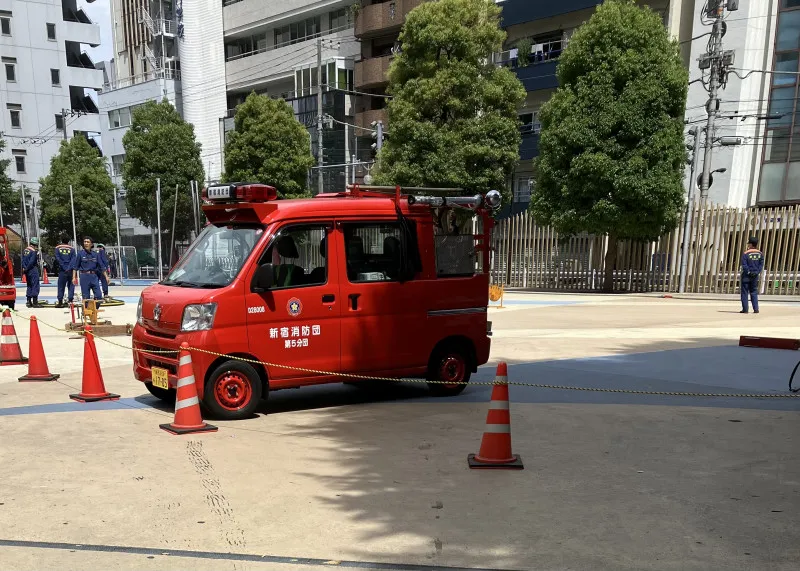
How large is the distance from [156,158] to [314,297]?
36668 millimetres

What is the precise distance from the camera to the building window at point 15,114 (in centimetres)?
5881

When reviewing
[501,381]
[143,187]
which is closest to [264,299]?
[501,381]

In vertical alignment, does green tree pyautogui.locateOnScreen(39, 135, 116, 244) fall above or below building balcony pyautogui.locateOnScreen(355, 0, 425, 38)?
below

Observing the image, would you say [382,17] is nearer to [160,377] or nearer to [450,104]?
[450,104]

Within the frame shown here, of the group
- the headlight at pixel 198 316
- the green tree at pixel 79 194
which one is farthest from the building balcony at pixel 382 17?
the headlight at pixel 198 316

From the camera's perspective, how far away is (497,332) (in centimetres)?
1408

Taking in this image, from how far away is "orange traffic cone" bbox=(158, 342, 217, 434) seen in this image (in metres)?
6.29

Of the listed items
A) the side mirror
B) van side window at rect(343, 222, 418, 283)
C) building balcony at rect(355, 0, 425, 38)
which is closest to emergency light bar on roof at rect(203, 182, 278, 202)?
the side mirror

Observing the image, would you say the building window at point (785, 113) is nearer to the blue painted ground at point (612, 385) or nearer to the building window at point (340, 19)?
the blue painted ground at point (612, 385)

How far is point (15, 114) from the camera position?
59.1 meters

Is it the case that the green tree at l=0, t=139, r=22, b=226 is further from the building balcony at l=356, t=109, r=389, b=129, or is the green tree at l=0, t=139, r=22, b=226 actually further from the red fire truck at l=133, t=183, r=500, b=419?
the red fire truck at l=133, t=183, r=500, b=419

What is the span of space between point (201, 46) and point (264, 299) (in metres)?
47.4

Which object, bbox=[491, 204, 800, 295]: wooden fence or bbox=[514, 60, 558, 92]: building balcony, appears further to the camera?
bbox=[514, 60, 558, 92]: building balcony

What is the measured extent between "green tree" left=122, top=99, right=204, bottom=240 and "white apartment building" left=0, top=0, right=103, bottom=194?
20.4m
